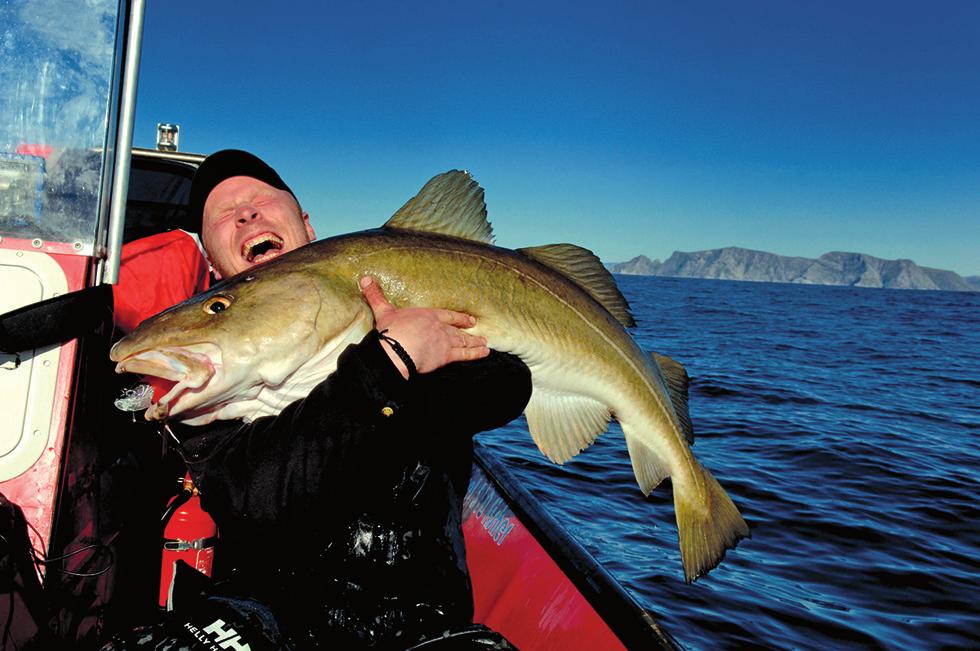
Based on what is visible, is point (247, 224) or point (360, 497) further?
point (247, 224)

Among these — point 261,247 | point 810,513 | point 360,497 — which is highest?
point 261,247

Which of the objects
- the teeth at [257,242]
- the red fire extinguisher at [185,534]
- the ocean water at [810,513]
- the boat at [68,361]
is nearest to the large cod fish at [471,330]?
the boat at [68,361]

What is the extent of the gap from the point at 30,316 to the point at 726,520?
9.77 ft

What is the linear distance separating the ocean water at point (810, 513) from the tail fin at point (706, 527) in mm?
1176

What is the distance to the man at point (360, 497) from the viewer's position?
199 cm

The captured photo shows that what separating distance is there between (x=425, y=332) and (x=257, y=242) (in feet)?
4.00

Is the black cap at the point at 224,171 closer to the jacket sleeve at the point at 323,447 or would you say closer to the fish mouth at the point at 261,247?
the fish mouth at the point at 261,247

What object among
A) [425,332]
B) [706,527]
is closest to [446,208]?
[425,332]

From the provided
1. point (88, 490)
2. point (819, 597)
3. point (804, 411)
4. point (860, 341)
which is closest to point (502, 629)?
point (88, 490)

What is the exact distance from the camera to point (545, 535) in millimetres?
4441

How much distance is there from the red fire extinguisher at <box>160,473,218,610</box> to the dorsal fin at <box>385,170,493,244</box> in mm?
1449

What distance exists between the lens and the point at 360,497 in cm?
211

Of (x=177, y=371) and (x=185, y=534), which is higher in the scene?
(x=177, y=371)

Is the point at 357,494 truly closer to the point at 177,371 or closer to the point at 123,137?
the point at 177,371
